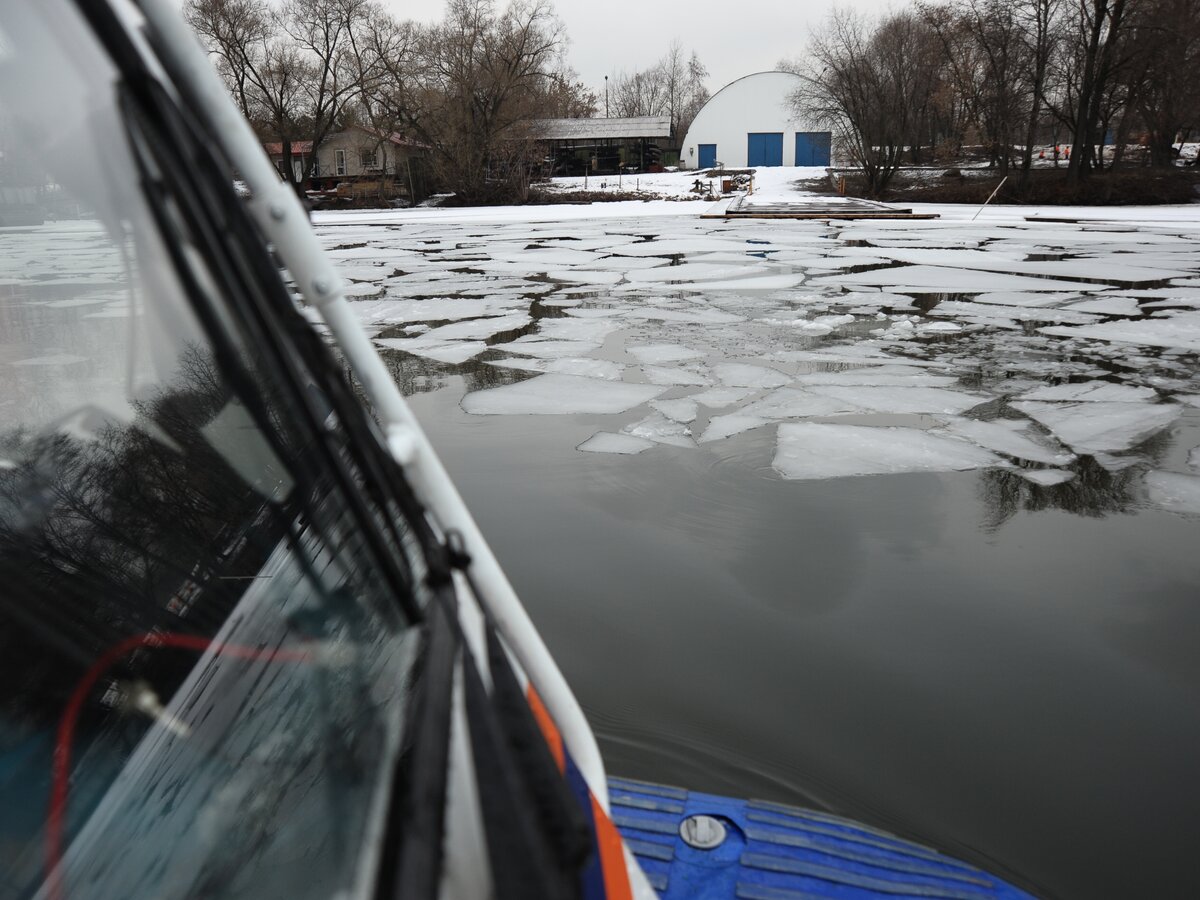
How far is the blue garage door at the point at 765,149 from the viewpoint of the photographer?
45938mm

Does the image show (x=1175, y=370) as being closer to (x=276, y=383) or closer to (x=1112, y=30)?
(x=276, y=383)

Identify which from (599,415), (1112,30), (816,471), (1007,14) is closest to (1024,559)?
(816,471)

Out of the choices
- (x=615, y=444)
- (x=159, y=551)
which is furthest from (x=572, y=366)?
(x=159, y=551)

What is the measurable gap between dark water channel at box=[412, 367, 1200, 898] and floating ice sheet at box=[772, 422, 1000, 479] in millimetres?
136

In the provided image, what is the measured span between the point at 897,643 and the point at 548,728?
186 centimetres

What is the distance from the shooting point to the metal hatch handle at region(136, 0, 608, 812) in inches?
31.6

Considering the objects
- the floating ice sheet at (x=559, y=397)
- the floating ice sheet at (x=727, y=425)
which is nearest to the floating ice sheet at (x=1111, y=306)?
the floating ice sheet at (x=727, y=425)

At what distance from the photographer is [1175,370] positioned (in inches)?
210

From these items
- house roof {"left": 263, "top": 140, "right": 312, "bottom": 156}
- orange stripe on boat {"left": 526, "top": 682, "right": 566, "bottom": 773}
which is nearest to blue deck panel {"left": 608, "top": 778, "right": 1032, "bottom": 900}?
orange stripe on boat {"left": 526, "top": 682, "right": 566, "bottom": 773}

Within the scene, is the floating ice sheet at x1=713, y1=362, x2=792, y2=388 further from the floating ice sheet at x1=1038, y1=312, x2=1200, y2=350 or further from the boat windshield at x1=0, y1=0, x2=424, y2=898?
the boat windshield at x1=0, y1=0, x2=424, y2=898

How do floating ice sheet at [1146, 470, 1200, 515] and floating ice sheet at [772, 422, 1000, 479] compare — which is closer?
floating ice sheet at [1146, 470, 1200, 515]

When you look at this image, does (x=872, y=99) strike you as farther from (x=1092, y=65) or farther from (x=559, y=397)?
(x=559, y=397)

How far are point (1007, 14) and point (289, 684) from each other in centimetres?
2685

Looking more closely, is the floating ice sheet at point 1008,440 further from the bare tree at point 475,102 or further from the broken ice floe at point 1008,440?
the bare tree at point 475,102
